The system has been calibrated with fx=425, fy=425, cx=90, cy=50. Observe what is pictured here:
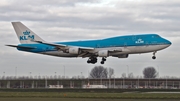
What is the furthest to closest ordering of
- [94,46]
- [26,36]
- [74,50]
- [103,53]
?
[26,36], [94,46], [74,50], [103,53]

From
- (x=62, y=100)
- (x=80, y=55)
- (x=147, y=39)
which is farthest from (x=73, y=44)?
(x=62, y=100)

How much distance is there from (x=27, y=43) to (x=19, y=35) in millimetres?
3927

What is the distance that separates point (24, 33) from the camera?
3750 inches

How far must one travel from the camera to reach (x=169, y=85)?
6156 inches

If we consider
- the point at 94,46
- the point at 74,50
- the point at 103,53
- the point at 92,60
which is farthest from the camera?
the point at 92,60

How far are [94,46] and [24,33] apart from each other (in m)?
18.4

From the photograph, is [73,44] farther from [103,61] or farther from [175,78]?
[175,78]

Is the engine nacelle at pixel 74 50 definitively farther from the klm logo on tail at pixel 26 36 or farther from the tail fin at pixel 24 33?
the klm logo on tail at pixel 26 36

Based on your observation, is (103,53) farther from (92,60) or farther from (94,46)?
(92,60)

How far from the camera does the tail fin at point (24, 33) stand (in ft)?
308

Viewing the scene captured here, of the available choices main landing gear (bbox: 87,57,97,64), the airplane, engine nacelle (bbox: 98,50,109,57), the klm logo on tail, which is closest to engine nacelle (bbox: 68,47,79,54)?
the airplane

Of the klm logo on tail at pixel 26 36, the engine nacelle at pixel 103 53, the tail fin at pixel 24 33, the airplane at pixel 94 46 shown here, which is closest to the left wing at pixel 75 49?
the airplane at pixel 94 46

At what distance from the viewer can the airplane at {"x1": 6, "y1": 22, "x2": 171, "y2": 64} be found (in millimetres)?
80812

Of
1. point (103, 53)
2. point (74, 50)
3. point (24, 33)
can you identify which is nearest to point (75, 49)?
point (74, 50)
